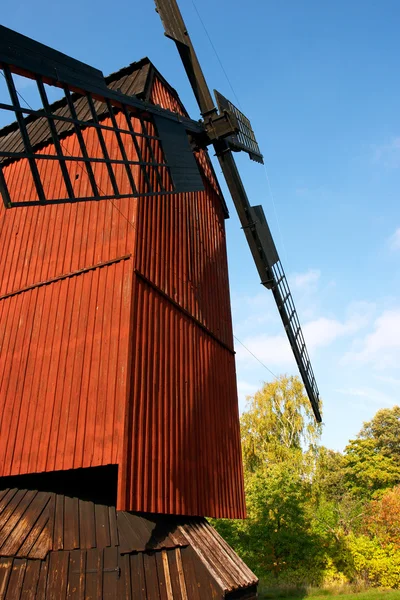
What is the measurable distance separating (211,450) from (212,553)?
2162 millimetres

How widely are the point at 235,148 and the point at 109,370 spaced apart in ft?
27.3

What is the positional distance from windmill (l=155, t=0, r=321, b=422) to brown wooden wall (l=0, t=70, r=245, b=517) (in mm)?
1451

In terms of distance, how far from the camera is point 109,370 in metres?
7.98

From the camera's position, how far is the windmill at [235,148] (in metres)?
12.5

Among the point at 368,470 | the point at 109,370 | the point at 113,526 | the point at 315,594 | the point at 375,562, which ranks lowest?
the point at 315,594

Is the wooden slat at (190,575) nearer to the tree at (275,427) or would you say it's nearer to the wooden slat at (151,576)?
the wooden slat at (151,576)

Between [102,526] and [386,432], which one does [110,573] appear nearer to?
[102,526]

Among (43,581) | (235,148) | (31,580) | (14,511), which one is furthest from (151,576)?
(235,148)

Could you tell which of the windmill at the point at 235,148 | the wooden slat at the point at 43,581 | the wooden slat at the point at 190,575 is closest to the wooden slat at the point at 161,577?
the wooden slat at the point at 190,575

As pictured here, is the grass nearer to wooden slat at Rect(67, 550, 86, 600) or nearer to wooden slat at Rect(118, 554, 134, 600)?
wooden slat at Rect(118, 554, 134, 600)

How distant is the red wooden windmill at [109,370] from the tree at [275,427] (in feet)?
52.1

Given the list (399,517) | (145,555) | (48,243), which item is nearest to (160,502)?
(145,555)

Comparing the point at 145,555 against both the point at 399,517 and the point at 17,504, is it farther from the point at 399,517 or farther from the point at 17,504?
the point at 399,517

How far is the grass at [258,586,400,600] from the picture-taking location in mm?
18406
